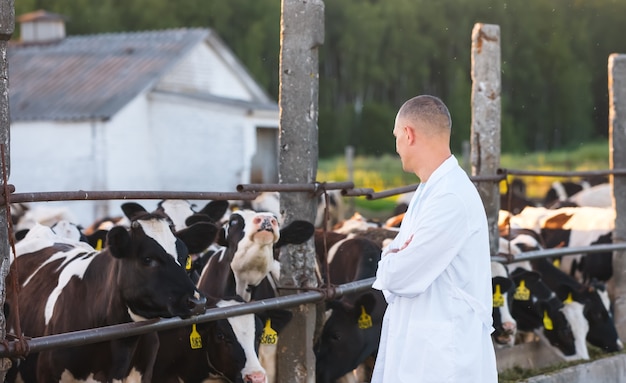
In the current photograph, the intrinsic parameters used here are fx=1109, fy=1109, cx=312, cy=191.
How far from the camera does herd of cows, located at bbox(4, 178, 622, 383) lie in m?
5.32

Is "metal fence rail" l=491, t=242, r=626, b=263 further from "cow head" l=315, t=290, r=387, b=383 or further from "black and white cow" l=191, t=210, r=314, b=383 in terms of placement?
"black and white cow" l=191, t=210, r=314, b=383

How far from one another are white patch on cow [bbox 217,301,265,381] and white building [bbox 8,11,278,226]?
56.7ft

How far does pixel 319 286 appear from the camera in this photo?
20.6 feet

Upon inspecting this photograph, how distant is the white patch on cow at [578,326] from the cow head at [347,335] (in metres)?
2.09

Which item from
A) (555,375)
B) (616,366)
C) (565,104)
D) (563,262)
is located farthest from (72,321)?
(565,104)

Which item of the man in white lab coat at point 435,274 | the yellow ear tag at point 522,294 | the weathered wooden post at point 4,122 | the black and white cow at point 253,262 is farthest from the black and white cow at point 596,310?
the weathered wooden post at point 4,122

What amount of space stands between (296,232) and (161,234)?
1.11m

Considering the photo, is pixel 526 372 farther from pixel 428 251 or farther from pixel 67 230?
pixel 428 251

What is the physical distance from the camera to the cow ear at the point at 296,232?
6.24 m

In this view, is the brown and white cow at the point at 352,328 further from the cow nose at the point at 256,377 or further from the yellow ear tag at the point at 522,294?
the yellow ear tag at the point at 522,294

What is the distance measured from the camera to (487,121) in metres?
8.15

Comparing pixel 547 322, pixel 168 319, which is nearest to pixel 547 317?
pixel 547 322

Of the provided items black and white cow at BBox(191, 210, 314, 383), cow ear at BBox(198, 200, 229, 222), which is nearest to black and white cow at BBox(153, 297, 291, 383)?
black and white cow at BBox(191, 210, 314, 383)

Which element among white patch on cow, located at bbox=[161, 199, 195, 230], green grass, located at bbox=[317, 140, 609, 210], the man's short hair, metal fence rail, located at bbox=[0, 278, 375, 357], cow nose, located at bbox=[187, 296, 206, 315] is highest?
green grass, located at bbox=[317, 140, 609, 210]
